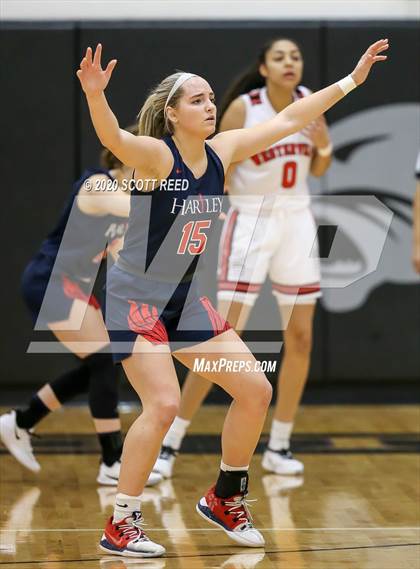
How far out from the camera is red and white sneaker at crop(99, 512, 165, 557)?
469 cm

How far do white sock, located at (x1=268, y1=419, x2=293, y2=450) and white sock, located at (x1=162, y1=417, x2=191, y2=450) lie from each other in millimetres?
470

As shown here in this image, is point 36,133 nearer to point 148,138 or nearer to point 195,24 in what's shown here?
point 195,24

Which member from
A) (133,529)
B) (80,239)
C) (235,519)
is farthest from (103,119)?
(80,239)

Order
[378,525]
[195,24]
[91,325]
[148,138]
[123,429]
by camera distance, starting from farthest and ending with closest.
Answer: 1. [195,24]
2. [123,429]
3. [91,325]
4. [378,525]
5. [148,138]

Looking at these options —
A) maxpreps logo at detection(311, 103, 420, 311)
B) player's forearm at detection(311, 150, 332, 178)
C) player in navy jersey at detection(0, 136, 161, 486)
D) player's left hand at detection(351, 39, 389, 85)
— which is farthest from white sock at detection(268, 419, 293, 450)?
player's left hand at detection(351, 39, 389, 85)

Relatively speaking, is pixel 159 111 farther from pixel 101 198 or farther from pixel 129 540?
pixel 129 540

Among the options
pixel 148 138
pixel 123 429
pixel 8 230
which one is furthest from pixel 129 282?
pixel 8 230

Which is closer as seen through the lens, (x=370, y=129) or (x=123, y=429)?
(x=123, y=429)

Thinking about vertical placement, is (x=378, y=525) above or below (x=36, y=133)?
below

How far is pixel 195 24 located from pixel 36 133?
1.34 m

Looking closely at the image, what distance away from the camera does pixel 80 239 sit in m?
6.16

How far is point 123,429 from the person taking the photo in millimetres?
7387

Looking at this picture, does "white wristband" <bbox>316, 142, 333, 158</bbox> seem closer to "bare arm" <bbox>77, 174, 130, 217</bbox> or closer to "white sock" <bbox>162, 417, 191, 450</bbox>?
"bare arm" <bbox>77, 174, 130, 217</bbox>

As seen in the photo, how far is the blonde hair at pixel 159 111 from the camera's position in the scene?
4750 millimetres
